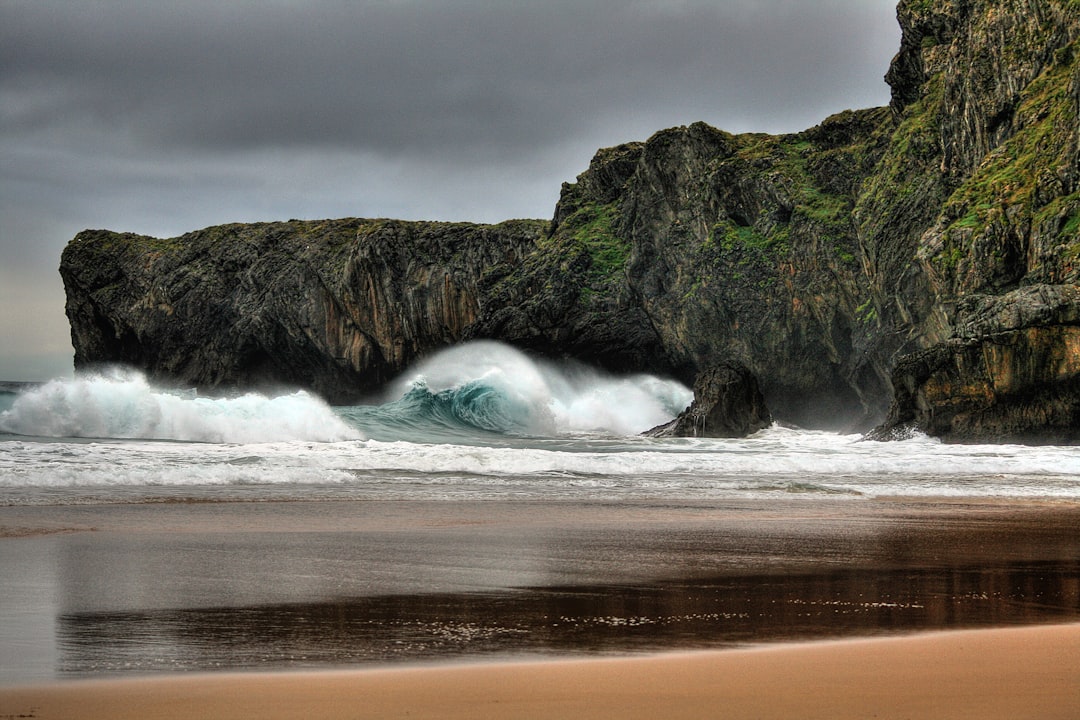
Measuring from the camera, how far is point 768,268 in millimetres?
38844

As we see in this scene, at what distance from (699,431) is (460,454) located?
19786mm

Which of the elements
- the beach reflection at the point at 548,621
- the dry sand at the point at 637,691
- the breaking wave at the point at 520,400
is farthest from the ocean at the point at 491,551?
the breaking wave at the point at 520,400

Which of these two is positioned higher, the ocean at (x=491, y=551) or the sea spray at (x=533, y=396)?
the sea spray at (x=533, y=396)

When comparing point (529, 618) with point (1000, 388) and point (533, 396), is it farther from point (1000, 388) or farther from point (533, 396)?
point (533, 396)

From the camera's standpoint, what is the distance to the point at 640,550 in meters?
7.63

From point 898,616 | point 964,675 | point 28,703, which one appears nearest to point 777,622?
point 898,616

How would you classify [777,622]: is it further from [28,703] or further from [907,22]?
[907,22]

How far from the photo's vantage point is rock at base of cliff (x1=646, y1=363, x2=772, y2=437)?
114 feet

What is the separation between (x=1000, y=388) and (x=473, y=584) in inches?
846

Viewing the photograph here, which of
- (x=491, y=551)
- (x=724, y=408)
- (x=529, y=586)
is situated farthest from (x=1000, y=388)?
(x=529, y=586)

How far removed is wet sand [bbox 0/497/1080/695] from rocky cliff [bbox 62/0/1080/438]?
54.2 feet

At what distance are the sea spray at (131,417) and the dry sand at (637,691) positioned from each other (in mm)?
26451

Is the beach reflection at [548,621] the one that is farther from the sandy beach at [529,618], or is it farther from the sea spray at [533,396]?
the sea spray at [533,396]

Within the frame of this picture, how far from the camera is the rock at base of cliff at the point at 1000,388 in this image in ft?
75.6
